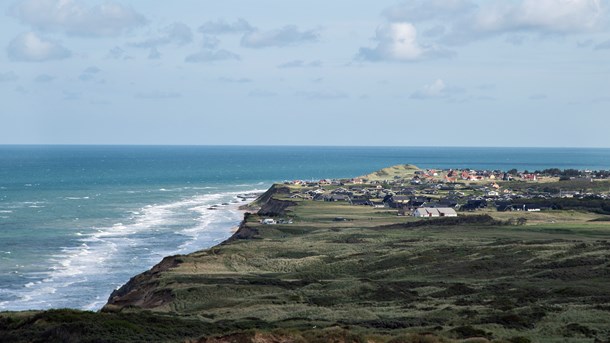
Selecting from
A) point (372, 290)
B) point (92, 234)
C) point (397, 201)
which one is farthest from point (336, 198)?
point (372, 290)

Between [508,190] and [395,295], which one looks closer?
[395,295]

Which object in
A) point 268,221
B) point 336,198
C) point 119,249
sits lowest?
point 119,249

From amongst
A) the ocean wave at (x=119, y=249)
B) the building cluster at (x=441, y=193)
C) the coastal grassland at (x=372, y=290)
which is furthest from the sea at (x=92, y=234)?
the building cluster at (x=441, y=193)

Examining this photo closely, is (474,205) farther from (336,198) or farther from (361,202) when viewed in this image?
(336,198)

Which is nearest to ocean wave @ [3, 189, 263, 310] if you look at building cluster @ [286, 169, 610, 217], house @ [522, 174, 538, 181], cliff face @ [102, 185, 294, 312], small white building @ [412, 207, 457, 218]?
cliff face @ [102, 185, 294, 312]

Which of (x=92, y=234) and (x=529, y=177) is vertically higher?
(x=529, y=177)

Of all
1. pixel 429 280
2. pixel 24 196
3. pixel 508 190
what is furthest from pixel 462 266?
pixel 24 196

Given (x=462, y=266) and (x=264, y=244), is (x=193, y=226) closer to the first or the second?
(x=264, y=244)
